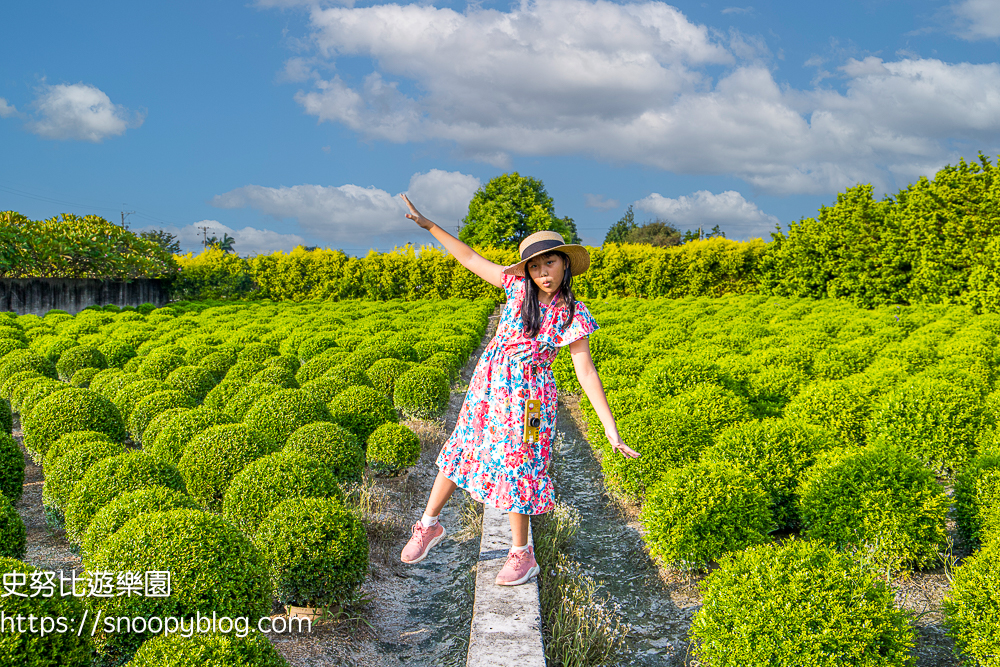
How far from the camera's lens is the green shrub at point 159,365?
29.1 ft

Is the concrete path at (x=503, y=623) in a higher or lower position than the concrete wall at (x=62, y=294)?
lower

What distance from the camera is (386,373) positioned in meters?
8.00

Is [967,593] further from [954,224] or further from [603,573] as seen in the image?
[954,224]

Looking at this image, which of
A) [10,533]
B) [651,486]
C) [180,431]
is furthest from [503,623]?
[180,431]

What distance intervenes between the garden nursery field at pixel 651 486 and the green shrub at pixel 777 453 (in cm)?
2

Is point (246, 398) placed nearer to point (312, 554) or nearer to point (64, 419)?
point (64, 419)

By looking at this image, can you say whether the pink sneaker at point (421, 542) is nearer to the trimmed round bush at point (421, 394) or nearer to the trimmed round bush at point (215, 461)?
the trimmed round bush at point (215, 461)

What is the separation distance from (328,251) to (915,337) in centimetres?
3051

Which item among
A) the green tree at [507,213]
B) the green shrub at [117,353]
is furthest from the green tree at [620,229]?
the green shrub at [117,353]

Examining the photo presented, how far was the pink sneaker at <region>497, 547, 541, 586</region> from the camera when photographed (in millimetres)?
3568

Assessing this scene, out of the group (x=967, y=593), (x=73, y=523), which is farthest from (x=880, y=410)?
(x=73, y=523)

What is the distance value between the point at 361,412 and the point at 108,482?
7.64 ft

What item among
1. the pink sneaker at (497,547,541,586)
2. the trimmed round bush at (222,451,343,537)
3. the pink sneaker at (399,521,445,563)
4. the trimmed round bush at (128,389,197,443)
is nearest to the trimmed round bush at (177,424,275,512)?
the trimmed round bush at (222,451,343,537)

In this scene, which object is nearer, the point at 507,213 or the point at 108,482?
the point at 108,482
